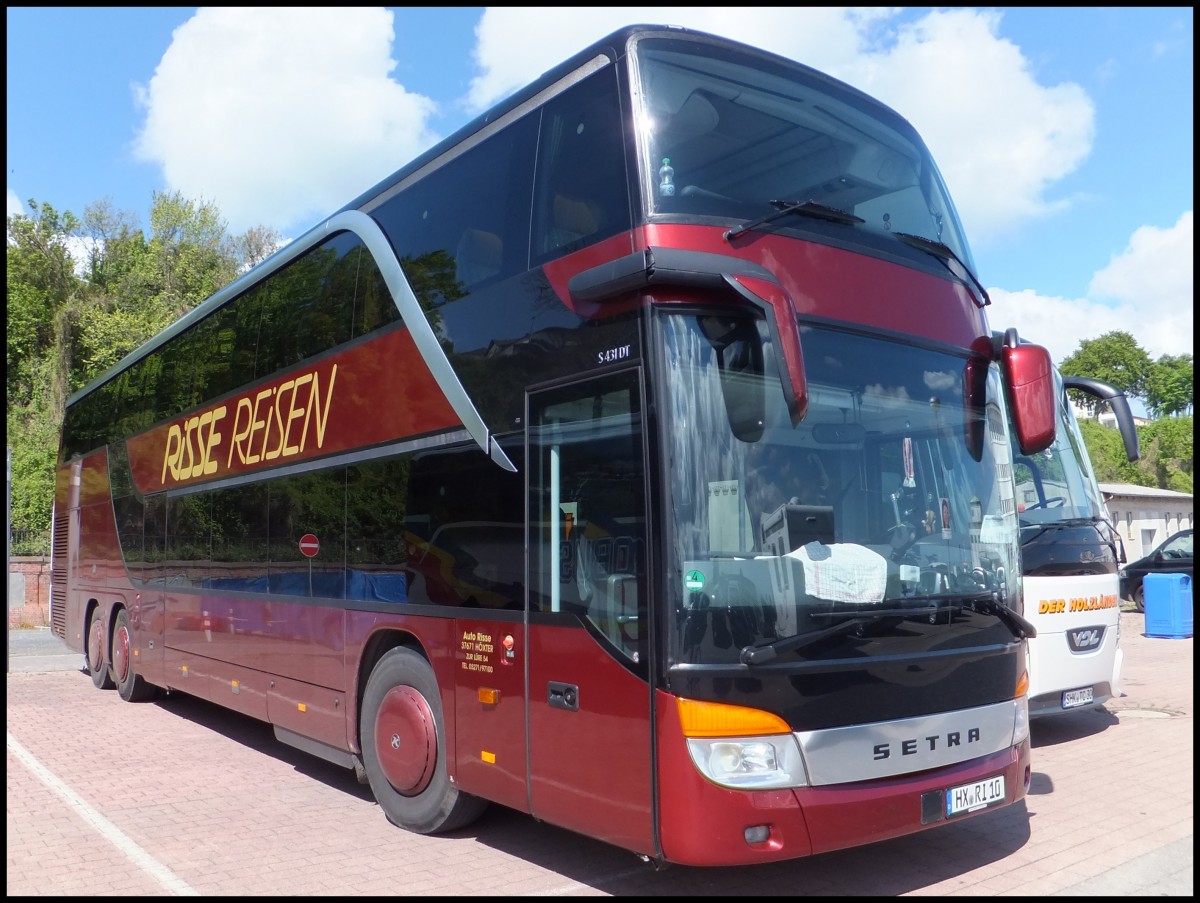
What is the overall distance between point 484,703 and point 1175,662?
12.9 meters

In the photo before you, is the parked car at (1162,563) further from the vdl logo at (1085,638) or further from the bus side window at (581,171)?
the bus side window at (581,171)

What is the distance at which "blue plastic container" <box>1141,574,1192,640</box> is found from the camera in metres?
18.3

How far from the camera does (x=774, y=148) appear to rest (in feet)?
18.1

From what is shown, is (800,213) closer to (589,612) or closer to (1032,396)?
(1032,396)

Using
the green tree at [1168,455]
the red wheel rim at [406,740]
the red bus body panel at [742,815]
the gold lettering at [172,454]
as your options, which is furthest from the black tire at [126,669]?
the green tree at [1168,455]

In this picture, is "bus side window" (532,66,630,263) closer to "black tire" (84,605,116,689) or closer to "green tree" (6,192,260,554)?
"black tire" (84,605,116,689)

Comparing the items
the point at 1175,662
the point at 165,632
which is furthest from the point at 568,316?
the point at 1175,662

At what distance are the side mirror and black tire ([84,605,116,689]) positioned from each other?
12.0 m

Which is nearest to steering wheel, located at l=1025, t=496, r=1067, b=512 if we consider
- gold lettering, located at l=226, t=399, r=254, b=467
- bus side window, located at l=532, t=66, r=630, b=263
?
bus side window, located at l=532, t=66, r=630, b=263

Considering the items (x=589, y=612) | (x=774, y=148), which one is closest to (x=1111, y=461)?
(x=774, y=148)

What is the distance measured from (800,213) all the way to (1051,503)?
5706 millimetres

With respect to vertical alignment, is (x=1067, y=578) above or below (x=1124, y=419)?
below

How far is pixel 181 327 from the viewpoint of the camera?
11250 mm

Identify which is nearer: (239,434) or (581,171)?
(581,171)
